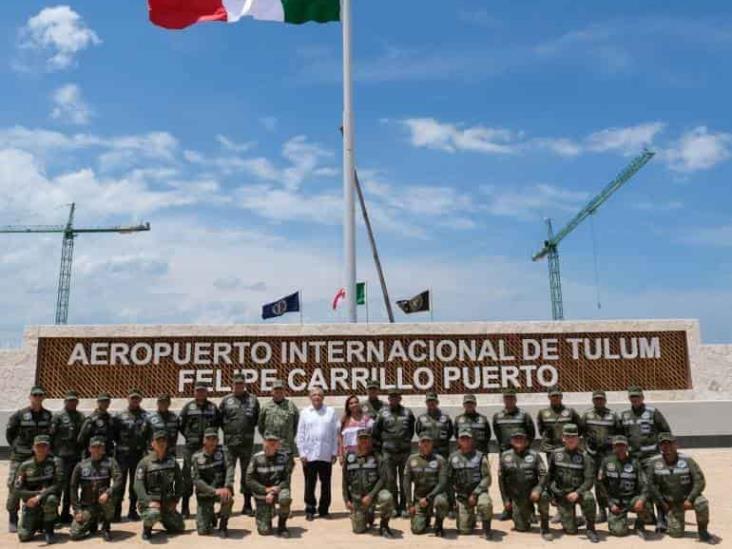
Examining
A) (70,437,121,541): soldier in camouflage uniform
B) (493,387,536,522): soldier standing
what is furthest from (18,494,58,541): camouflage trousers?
(493,387,536,522): soldier standing

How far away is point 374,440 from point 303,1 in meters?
10.6

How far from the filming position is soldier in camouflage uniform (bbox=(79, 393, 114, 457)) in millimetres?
8469

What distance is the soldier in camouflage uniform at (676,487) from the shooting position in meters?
7.63

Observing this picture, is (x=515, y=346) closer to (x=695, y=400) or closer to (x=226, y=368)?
(x=695, y=400)

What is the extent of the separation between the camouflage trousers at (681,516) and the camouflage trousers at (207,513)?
16.5 feet

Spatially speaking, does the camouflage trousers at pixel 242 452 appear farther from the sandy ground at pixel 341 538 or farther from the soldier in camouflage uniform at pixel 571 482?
the soldier in camouflage uniform at pixel 571 482

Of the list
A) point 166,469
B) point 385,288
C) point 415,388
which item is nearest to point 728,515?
point 415,388

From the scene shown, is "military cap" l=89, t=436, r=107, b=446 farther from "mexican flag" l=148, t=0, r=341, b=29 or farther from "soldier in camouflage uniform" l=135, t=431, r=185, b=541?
"mexican flag" l=148, t=0, r=341, b=29

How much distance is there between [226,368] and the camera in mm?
13141

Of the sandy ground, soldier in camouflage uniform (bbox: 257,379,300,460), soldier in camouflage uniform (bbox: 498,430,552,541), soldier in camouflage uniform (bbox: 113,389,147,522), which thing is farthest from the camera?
soldier in camouflage uniform (bbox: 257,379,300,460)

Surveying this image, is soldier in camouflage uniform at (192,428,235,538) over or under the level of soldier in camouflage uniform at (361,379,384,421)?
under

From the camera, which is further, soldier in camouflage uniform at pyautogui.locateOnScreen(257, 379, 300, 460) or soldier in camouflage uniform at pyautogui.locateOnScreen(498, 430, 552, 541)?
soldier in camouflage uniform at pyautogui.locateOnScreen(257, 379, 300, 460)

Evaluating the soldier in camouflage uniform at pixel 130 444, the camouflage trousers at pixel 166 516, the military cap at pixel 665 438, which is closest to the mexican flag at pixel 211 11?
the soldier in camouflage uniform at pixel 130 444

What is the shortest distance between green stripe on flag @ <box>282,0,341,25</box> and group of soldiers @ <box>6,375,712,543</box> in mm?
9827
